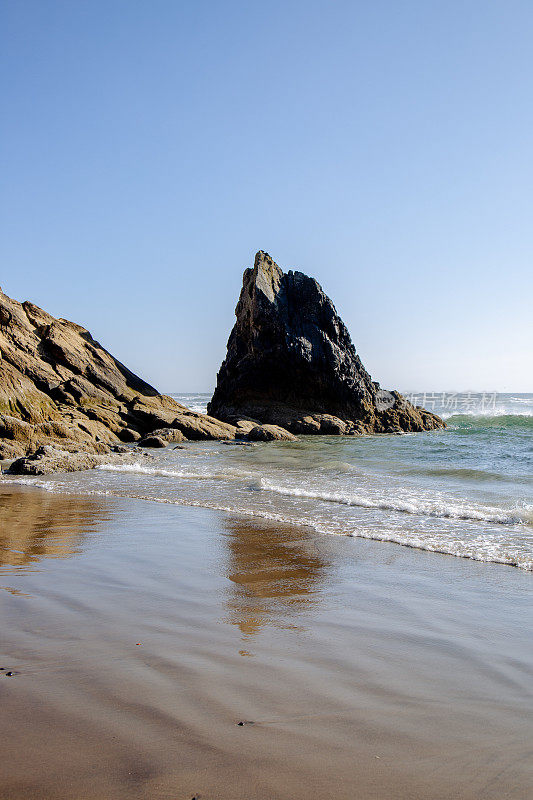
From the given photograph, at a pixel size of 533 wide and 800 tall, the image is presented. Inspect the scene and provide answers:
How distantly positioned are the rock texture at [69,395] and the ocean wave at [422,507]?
905 centimetres

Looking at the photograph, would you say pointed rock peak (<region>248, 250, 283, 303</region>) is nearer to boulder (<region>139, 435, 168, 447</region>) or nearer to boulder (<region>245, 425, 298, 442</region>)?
boulder (<region>245, 425, 298, 442</region>)

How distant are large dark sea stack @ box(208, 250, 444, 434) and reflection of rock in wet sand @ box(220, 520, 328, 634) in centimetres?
2498

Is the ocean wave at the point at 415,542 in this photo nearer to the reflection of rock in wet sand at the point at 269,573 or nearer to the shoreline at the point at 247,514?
the shoreline at the point at 247,514


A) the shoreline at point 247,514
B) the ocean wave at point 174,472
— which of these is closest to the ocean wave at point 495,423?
the ocean wave at point 174,472

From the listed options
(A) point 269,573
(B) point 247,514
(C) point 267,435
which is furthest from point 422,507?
(C) point 267,435

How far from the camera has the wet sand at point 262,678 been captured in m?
1.90

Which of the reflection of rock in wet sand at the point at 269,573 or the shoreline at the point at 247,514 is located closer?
the reflection of rock in wet sand at the point at 269,573

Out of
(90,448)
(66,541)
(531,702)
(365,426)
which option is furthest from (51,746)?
(365,426)

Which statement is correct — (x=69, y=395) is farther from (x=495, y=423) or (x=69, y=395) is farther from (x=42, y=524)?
(x=495, y=423)

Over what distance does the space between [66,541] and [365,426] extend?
27.0m

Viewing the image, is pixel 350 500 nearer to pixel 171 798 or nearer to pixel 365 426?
pixel 171 798

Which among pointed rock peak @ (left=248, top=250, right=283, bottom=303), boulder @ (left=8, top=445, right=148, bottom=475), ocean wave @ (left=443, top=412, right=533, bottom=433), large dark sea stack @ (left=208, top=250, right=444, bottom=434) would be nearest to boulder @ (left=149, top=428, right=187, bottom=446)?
boulder @ (left=8, top=445, right=148, bottom=475)

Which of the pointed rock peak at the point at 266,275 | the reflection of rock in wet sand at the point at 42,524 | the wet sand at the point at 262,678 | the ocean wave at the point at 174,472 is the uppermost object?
the pointed rock peak at the point at 266,275

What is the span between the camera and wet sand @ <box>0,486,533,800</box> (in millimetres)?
1901
